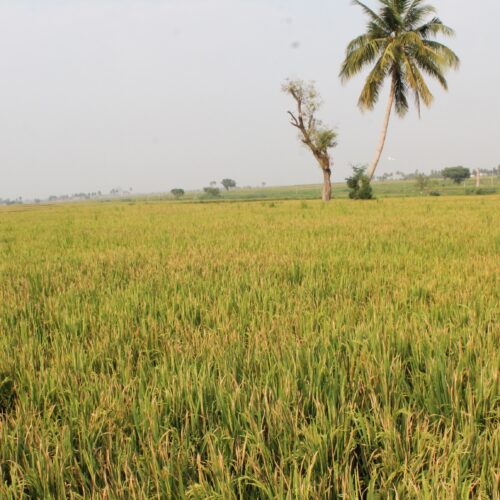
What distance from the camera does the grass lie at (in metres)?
0.88

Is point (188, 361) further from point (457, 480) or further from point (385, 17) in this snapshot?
point (385, 17)

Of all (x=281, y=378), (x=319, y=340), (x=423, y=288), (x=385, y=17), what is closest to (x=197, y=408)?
(x=281, y=378)

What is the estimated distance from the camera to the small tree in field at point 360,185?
24.7 metres

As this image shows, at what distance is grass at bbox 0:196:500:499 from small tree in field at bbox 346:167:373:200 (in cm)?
2302

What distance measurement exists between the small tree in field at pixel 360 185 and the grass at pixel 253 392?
23016 millimetres

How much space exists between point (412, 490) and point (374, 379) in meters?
0.51

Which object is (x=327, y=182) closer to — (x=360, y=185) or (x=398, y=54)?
(x=360, y=185)

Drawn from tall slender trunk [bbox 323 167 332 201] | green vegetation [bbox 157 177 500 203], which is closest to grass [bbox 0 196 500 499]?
tall slender trunk [bbox 323 167 332 201]

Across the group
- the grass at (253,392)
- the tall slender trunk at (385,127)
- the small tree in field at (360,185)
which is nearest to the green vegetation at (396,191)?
the small tree in field at (360,185)

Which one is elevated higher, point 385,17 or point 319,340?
point 385,17

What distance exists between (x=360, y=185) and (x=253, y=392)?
26.3m

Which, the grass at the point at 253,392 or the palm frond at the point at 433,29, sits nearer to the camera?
the grass at the point at 253,392

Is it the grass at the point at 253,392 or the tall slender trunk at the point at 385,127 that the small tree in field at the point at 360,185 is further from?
the grass at the point at 253,392

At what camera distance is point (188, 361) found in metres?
1.46
